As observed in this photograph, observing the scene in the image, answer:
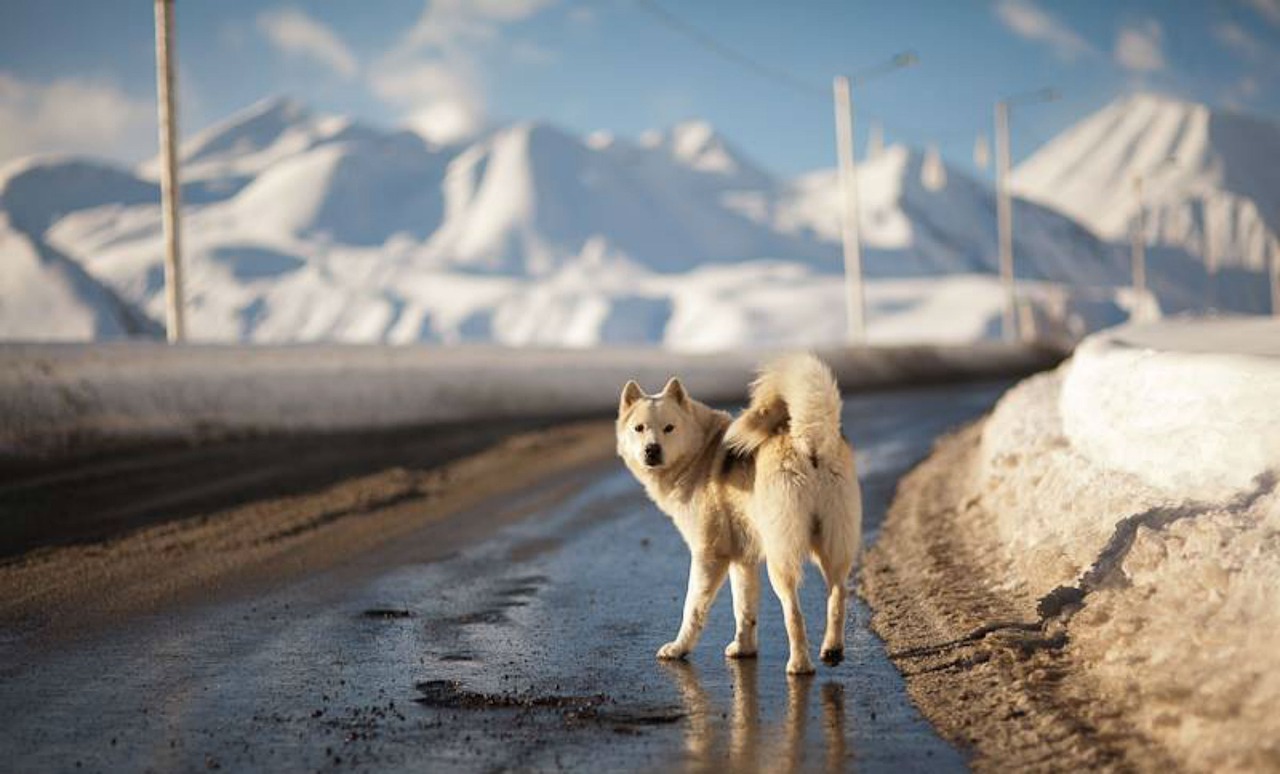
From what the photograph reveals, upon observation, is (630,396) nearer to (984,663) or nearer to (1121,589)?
(984,663)

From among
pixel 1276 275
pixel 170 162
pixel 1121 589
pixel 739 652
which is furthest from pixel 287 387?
pixel 1276 275

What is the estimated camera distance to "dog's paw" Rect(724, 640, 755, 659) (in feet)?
22.9

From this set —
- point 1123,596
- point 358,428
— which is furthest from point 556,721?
point 358,428

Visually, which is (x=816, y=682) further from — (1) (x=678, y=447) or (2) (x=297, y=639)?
(2) (x=297, y=639)

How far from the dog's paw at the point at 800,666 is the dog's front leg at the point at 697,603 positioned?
61 cm

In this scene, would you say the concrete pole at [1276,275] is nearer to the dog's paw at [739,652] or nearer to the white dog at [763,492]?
the white dog at [763,492]

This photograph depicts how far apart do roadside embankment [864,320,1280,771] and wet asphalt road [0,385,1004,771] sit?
386 millimetres

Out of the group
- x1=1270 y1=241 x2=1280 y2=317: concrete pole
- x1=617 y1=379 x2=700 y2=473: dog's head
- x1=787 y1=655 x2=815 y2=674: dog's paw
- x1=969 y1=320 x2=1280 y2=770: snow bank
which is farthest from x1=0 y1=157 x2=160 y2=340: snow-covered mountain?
x1=1270 y1=241 x2=1280 y2=317: concrete pole

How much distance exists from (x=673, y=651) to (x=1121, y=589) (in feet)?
7.14

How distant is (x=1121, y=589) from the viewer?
6406mm

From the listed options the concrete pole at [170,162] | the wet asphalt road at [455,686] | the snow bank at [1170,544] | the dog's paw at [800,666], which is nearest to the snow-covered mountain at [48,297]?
the concrete pole at [170,162]

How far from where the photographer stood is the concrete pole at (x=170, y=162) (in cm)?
2088

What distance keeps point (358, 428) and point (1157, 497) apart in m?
13.8

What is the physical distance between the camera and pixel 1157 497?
7238 mm
